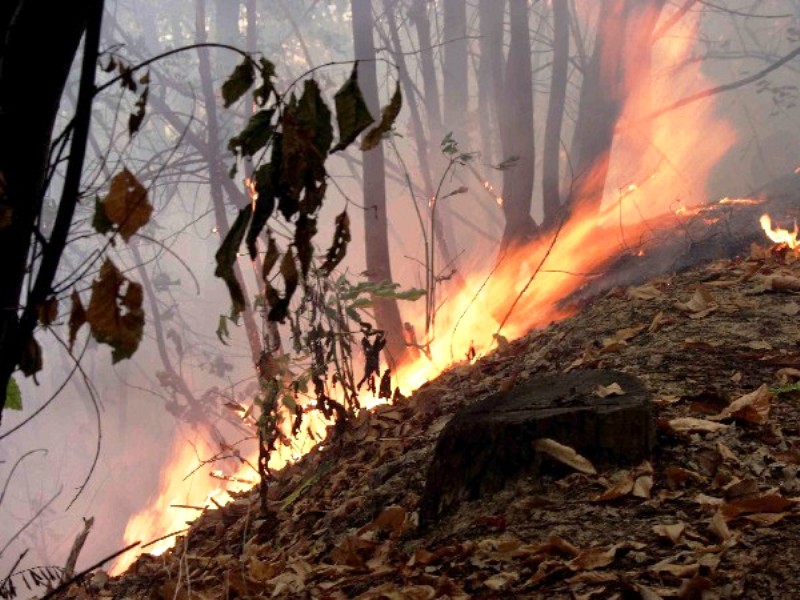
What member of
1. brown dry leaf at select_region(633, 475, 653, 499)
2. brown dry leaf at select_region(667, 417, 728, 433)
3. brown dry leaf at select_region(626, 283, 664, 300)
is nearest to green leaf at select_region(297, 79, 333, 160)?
brown dry leaf at select_region(633, 475, 653, 499)

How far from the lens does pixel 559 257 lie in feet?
26.2

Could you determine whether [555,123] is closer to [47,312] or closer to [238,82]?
[238,82]

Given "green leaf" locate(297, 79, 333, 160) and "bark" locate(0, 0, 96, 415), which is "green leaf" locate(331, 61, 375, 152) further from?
"bark" locate(0, 0, 96, 415)

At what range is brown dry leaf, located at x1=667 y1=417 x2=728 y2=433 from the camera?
244 cm

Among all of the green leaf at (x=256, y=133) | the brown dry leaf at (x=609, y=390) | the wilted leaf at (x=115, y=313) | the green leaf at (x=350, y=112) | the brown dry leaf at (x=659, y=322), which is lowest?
the brown dry leaf at (x=609, y=390)

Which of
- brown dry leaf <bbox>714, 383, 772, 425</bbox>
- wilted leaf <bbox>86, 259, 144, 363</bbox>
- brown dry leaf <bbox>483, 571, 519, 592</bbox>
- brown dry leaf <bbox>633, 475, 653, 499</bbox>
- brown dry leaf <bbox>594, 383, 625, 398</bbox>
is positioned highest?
wilted leaf <bbox>86, 259, 144, 363</bbox>

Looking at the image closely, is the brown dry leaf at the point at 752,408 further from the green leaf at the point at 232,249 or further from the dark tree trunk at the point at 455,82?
the dark tree trunk at the point at 455,82

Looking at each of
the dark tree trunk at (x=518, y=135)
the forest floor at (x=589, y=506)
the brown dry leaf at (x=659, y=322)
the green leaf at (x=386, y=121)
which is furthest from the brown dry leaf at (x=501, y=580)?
the dark tree trunk at (x=518, y=135)

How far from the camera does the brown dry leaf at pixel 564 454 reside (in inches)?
88.8

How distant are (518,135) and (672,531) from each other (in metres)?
6.61

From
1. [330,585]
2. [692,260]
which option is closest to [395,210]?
[692,260]

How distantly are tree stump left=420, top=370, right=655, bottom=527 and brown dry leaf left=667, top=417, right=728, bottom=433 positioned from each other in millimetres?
162

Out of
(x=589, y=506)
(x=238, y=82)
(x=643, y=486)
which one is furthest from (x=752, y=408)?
(x=238, y=82)

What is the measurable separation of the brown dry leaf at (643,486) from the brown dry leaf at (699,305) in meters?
1.75
